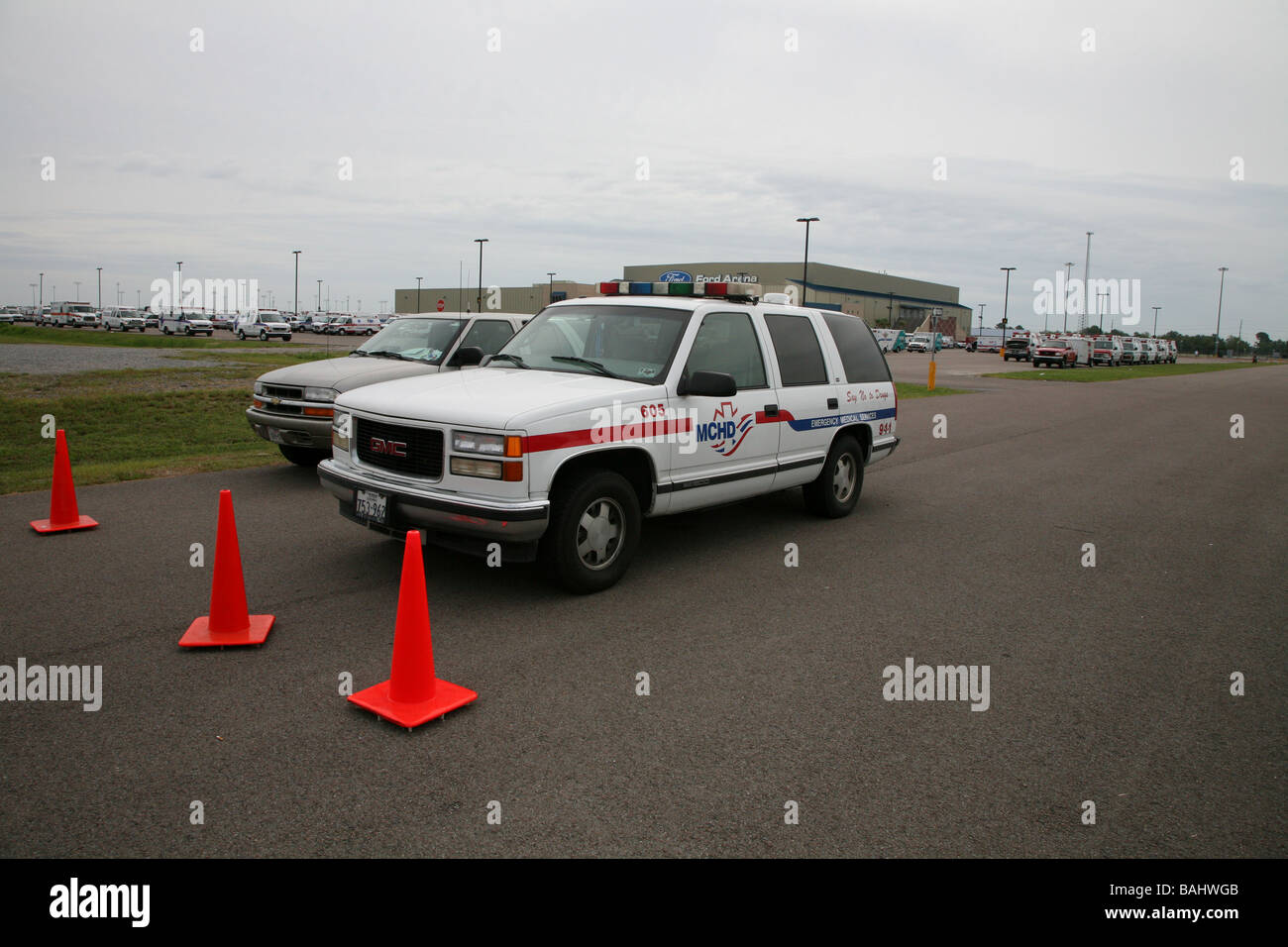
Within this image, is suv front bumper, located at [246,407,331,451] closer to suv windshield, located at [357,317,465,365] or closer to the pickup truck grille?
suv windshield, located at [357,317,465,365]

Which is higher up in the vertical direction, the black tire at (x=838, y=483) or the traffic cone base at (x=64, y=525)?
the black tire at (x=838, y=483)

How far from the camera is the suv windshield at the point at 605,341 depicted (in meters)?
6.55

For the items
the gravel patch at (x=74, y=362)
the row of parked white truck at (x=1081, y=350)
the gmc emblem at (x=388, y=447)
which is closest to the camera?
the gmc emblem at (x=388, y=447)

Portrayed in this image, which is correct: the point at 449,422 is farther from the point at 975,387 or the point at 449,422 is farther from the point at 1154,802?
the point at 975,387

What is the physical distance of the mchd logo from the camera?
6.67m

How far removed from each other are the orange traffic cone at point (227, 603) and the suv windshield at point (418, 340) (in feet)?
17.6

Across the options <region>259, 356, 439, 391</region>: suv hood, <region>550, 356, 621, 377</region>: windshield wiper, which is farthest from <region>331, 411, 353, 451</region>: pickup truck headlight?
<region>259, 356, 439, 391</region>: suv hood

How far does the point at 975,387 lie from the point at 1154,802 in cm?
2739

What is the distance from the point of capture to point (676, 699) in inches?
172

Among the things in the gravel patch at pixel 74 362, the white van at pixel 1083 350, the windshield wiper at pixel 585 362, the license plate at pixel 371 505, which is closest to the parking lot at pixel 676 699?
the license plate at pixel 371 505

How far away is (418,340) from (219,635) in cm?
622

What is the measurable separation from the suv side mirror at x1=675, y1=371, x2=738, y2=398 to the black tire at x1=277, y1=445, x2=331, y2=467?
17.8ft

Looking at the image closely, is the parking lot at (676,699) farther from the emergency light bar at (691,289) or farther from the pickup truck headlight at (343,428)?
the emergency light bar at (691,289)
